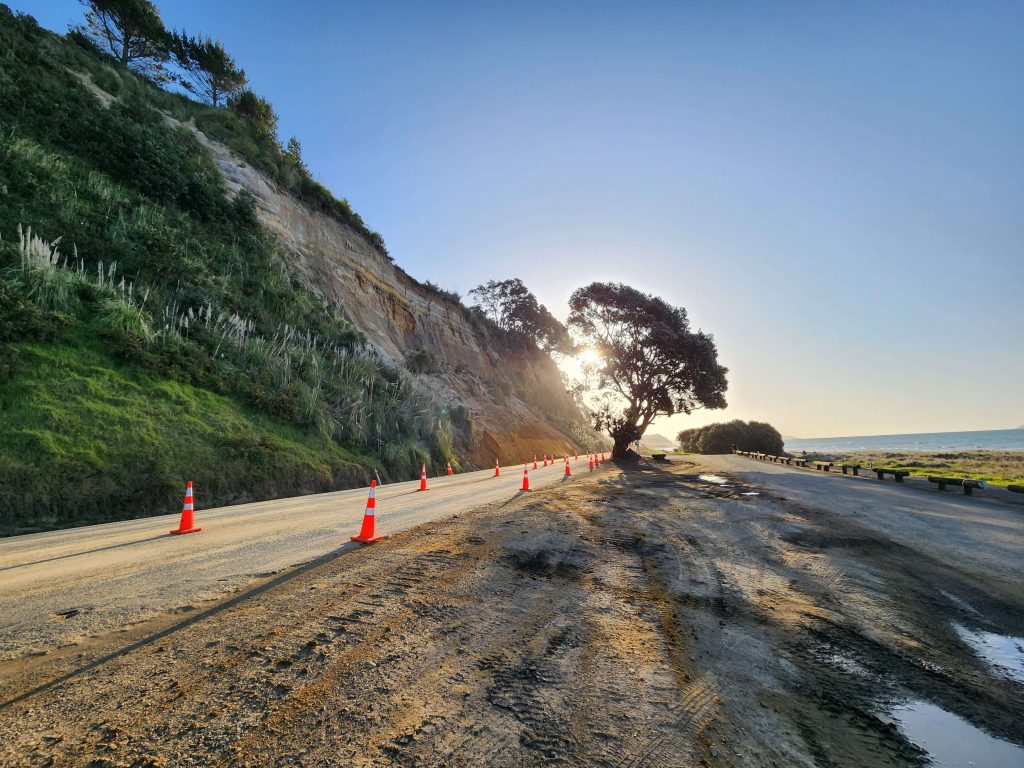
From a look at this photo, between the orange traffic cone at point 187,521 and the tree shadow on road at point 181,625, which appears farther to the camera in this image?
the orange traffic cone at point 187,521

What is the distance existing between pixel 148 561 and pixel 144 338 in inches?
384

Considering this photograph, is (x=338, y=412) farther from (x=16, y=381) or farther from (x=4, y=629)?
(x=4, y=629)

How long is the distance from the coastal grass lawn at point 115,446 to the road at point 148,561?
0.92 metres

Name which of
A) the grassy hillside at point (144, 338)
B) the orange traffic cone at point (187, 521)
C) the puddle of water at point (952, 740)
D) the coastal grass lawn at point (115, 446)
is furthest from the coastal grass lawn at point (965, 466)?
the coastal grass lawn at point (115, 446)

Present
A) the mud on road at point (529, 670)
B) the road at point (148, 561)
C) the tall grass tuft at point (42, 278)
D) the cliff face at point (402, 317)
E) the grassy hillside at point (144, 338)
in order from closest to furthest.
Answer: the mud on road at point (529, 670) → the road at point (148, 561) → the grassy hillside at point (144, 338) → the tall grass tuft at point (42, 278) → the cliff face at point (402, 317)

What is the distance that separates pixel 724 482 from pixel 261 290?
2027 centimetres

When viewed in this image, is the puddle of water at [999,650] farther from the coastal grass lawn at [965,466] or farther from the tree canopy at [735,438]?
the tree canopy at [735,438]

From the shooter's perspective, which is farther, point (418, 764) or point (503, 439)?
point (503, 439)

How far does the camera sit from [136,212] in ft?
53.4

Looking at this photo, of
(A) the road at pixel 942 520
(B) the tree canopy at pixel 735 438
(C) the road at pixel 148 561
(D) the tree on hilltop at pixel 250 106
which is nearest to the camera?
(C) the road at pixel 148 561

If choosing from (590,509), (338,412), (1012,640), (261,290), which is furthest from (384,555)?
(261,290)

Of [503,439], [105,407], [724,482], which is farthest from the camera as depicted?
[503,439]

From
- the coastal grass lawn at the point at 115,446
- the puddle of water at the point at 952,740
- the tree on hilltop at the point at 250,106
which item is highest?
the tree on hilltop at the point at 250,106

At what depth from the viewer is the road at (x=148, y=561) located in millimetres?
3795
